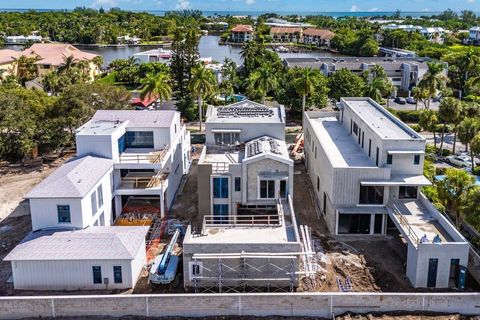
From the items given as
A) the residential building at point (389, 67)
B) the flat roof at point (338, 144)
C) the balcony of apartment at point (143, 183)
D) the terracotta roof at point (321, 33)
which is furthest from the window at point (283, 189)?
the terracotta roof at point (321, 33)

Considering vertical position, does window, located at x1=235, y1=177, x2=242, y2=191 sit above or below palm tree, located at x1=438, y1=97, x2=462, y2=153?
below

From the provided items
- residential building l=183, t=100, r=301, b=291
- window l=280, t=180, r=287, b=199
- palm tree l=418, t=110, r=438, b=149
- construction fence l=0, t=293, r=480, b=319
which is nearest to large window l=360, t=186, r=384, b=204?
residential building l=183, t=100, r=301, b=291

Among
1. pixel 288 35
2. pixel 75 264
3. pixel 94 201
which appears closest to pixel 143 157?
pixel 94 201

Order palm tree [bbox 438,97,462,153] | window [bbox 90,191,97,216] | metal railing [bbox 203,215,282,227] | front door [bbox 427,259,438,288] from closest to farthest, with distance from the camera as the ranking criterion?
front door [bbox 427,259,438,288]
window [bbox 90,191,97,216]
metal railing [bbox 203,215,282,227]
palm tree [bbox 438,97,462,153]

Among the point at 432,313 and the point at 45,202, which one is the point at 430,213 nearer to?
the point at 432,313

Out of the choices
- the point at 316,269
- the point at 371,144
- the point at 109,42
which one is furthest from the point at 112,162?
the point at 109,42

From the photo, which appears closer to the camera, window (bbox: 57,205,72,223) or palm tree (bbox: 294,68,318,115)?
window (bbox: 57,205,72,223)

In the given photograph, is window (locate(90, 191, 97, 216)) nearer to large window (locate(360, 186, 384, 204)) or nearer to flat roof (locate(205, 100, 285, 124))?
flat roof (locate(205, 100, 285, 124))

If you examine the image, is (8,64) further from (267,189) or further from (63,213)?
(267,189)
